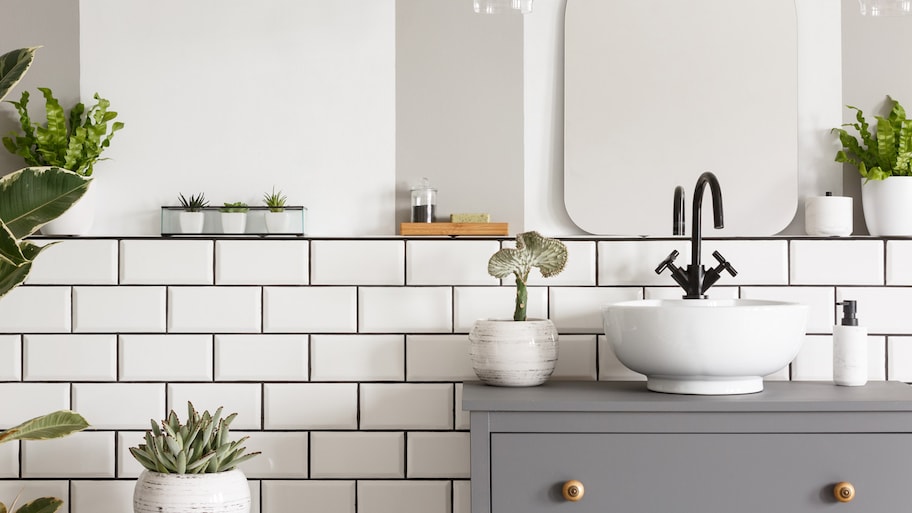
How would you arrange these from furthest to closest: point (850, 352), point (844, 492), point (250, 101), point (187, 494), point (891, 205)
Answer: point (250, 101)
point (891, 205)
point (850, 352)
point (187, 494)
point (844, 492)

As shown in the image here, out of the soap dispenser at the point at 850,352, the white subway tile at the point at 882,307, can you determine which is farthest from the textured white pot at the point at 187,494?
the white subway tile at the point at 882,307

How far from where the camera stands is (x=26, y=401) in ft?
6.55

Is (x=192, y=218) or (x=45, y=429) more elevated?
(x=192, y=218)

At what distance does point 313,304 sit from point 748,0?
51.4 inches

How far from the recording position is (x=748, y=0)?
6.70ft

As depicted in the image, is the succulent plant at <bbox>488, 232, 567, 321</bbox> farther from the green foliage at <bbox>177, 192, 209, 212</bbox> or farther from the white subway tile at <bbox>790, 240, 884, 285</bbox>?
the green foliage at <bbox>177, 192, 209, 212</bbox>

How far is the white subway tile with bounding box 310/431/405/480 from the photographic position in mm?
2000

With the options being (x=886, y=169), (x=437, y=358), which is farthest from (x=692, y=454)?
(x=886, y=169)

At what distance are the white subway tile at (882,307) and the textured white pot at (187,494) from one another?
148 cm

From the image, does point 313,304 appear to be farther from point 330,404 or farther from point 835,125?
point 835,125

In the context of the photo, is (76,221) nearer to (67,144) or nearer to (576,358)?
(67,144)

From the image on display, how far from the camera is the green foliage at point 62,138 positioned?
6.41 feet

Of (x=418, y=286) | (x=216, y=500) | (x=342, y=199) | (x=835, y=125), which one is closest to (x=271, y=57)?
(x=342, y=199)

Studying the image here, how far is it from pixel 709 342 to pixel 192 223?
1.22 metres
